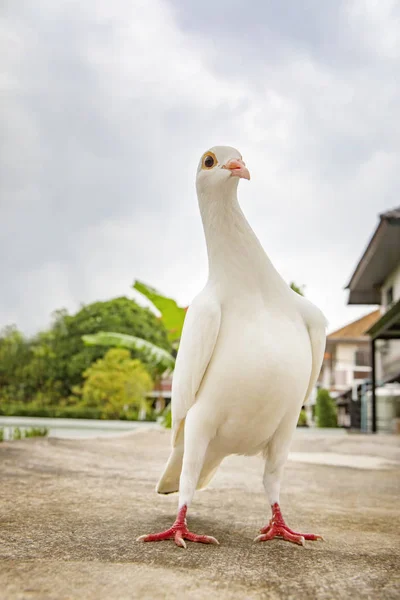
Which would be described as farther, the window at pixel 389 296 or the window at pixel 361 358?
the window at pixel 361 358

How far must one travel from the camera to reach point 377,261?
1443 centimetres

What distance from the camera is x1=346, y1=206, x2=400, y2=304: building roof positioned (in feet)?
36.1

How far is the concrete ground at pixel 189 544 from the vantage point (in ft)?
5.02

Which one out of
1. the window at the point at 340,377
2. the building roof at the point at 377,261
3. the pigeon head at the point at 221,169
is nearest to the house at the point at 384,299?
the building roof at the point at 377,261

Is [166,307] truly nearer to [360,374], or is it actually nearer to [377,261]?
[377,261]

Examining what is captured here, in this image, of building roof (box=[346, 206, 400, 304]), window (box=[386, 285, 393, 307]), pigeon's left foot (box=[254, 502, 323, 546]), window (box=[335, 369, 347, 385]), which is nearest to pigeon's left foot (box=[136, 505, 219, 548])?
pigeon's left foot (box=[254, 502, 323, 546])

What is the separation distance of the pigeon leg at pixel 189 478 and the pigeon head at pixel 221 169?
3.14ft

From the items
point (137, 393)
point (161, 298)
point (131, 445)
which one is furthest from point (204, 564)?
point (137, 393)

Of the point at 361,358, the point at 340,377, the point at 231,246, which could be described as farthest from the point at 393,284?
the point at 231,246

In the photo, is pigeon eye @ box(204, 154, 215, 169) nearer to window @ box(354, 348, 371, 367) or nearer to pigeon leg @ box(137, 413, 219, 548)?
pigeon leg @ box(137, 413, 219, 548)

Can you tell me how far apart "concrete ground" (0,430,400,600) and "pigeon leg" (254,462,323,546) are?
0.05 metres

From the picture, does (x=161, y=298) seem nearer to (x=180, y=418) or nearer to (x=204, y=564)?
(x=180, y=418)

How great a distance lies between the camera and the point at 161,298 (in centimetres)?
1016

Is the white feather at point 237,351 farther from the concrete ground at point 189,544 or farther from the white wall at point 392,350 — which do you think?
the white wall at point 392,350
